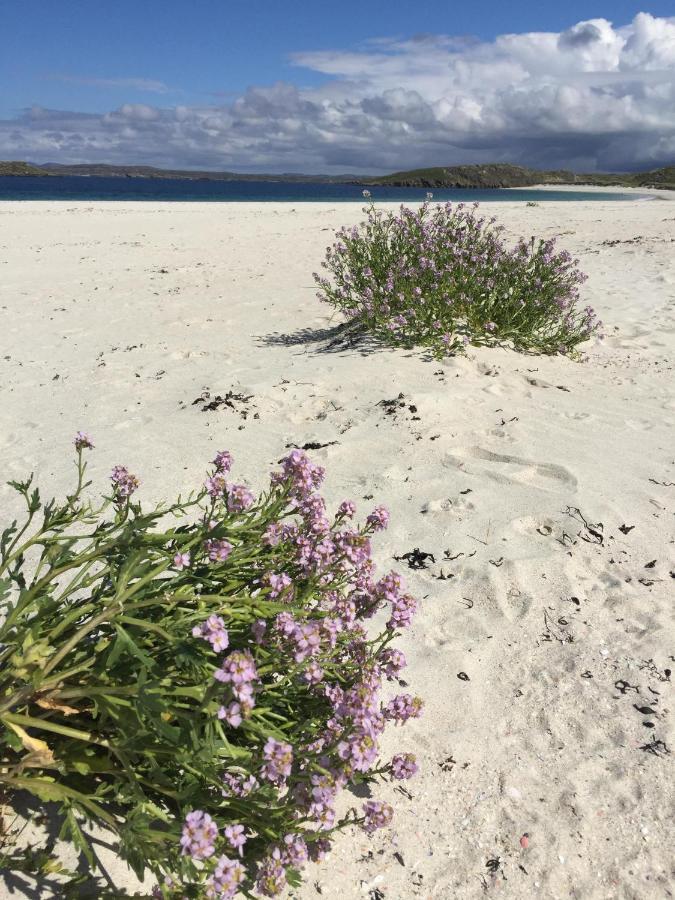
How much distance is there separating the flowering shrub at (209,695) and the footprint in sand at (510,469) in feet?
7.24

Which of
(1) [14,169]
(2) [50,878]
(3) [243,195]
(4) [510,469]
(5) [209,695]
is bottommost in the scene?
(2) [50,878]

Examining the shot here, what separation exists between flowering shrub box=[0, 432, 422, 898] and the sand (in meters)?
0.35

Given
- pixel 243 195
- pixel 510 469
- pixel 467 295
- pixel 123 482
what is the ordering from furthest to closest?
pixel 243 195 → pixel 467 295 → pixel 510 469 → pixel 123 482

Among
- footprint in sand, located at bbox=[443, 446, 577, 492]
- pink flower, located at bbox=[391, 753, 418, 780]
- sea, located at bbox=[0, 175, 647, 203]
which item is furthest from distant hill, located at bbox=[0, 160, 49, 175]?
pink flower, located at bbox=[391, 753, 418, 780]

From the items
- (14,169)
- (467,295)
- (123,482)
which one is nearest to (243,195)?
(467,295)

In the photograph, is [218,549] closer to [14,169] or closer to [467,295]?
[467,295]

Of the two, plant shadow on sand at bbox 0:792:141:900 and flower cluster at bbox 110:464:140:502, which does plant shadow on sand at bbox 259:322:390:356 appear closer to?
flower cluster at bbox 110:464:140:502

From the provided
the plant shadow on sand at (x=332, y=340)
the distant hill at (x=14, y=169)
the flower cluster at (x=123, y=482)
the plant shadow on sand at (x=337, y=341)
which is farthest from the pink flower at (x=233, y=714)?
the distant hill at (x=14, y=169)

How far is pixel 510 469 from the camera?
14.5 feet

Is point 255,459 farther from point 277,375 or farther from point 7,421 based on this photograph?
point 7,421

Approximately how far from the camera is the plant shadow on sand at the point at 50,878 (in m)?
1.83

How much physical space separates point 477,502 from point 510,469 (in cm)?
49

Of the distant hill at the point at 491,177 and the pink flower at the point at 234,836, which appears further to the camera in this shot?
the distant hill at the point at 491,177

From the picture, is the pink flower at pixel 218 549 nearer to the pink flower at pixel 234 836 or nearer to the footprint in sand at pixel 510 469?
the pink flower at pixel 234 836
